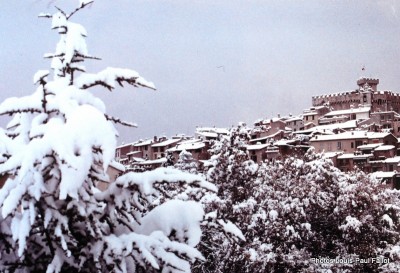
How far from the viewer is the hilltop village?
98.7ft

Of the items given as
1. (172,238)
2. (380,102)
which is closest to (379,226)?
(172,238)

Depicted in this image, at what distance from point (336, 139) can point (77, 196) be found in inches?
1293

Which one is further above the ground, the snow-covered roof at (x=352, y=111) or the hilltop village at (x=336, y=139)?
the snow-covered roof at (x=352, y=111)

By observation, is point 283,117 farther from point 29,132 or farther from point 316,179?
point 29,132

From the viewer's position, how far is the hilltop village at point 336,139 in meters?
30.1

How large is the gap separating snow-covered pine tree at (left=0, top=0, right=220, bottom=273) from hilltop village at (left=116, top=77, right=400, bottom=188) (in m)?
19.9

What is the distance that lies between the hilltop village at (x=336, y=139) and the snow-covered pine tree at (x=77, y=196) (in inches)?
785

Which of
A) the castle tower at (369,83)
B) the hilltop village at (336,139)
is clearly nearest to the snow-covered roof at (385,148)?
the hilltop village at (336,139)

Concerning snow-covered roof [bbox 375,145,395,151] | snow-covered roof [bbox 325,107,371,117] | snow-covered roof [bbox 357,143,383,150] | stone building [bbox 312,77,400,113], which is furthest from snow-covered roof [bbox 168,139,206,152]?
stone building [bbox 312,77,400,113]

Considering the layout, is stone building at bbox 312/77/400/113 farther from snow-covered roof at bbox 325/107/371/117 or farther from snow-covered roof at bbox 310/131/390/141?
snow-covered roof at bbox 310/131/390/141

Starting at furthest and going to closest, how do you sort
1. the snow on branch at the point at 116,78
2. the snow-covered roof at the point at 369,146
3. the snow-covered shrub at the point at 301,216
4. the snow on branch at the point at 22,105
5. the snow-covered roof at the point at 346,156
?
the snow-covered roof at the point at 346,156 < the snow-covered roof at the point at 369,146 < the snow-covered shrub at the point at 301,216 < the snow on branch at the point at 116,78 < the snow on branch at the point at 22,105

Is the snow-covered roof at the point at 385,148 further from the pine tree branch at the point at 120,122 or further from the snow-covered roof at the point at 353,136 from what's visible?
the pine tree branch at the point at 120,122

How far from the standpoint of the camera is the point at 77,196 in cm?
168

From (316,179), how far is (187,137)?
1195 inches
